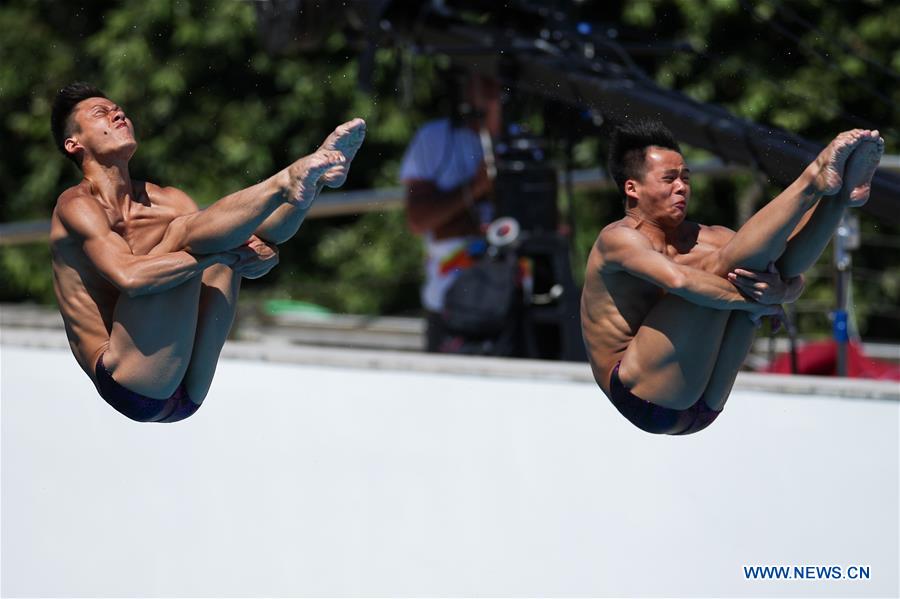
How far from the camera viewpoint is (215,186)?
248 inches

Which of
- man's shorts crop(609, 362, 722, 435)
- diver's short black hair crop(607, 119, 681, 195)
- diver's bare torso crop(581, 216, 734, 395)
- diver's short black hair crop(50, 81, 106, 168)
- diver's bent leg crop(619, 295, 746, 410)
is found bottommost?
man's shorts crop(609, 362, 722, 435)

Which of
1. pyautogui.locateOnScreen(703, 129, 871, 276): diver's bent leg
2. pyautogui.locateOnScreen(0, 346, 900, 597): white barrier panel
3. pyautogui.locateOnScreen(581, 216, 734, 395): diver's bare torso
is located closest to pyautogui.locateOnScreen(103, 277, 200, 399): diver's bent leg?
pyautogui.locateOnScreen(0, 346, 900, 597): white barrier panel

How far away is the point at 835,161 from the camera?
2121mm

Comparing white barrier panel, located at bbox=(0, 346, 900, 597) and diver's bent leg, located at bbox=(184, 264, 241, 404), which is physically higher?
diver's bent leg, located at bbox=(184, 264, 241, 404)

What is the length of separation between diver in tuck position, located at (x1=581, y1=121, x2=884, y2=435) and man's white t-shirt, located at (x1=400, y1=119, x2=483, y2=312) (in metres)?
2.15

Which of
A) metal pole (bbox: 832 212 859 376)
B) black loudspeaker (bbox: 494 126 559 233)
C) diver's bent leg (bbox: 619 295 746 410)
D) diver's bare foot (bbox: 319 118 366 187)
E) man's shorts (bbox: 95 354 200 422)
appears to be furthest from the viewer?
black loudspeaker (bbox: 494 126 559 233)

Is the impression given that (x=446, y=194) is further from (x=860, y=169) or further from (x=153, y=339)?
(x=860, y=169)

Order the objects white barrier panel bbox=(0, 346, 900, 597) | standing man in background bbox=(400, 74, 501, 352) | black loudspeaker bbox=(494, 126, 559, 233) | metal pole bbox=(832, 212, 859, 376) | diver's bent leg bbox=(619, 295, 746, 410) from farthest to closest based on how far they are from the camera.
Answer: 1. standing man in background bbox=(400, 74, 501, 352)
2. black loudspeaker bbox=(494, 126, 559, 233)
3. metal pole bbox=(832, 212, 859, 376)
4. white barrier panel bbox=(0, 346, 900, 597)
5. diver's bent leg bbox=(619, 295, 746, 410)

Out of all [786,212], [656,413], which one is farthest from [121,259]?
[786,212]

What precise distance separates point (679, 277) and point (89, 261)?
1066 millimetres

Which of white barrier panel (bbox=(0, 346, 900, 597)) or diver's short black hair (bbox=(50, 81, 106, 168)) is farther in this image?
white barrier panel (bbox=(0, 346, 900, 597))

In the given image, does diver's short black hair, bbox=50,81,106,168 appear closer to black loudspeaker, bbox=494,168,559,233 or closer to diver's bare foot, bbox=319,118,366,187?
diver's bare foot, bbox=319,118,366,187

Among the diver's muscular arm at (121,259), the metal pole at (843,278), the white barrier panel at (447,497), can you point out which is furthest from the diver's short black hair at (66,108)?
the metal pole at (843,278)

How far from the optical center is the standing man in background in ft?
15.3
